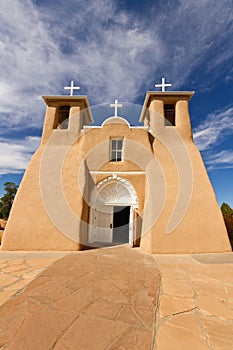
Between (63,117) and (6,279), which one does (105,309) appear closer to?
(6,279)

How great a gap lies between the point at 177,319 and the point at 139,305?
2.11ft

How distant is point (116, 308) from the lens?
279cm

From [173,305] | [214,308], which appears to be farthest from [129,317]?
[214,308]

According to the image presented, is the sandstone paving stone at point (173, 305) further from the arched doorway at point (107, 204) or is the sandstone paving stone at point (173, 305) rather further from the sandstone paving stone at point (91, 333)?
the arched doorway at point (107, 204)

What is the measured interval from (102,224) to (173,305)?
7212 millimetres

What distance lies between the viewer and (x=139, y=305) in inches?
115

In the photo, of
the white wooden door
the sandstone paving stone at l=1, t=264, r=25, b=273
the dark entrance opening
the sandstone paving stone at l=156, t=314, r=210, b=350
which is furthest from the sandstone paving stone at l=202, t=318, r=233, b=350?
the dark entrance opening

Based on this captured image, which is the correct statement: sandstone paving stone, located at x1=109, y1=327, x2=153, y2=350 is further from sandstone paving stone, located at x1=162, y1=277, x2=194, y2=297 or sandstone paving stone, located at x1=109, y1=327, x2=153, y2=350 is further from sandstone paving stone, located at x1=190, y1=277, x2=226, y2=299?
sandstone paving stone, located at x1=190, y1=277, x2=226, y2=299

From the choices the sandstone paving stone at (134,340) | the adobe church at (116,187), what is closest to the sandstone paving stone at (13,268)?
A: the adobe church at (116,187)

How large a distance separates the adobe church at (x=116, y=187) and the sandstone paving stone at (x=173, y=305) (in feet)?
12.9

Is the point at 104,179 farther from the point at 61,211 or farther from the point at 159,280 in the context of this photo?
the point at 159,280

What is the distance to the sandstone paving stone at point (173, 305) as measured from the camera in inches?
108

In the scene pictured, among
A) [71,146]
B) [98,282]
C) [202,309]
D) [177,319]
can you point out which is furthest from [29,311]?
[71,146]

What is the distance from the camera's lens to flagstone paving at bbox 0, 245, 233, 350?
6.85 ft
